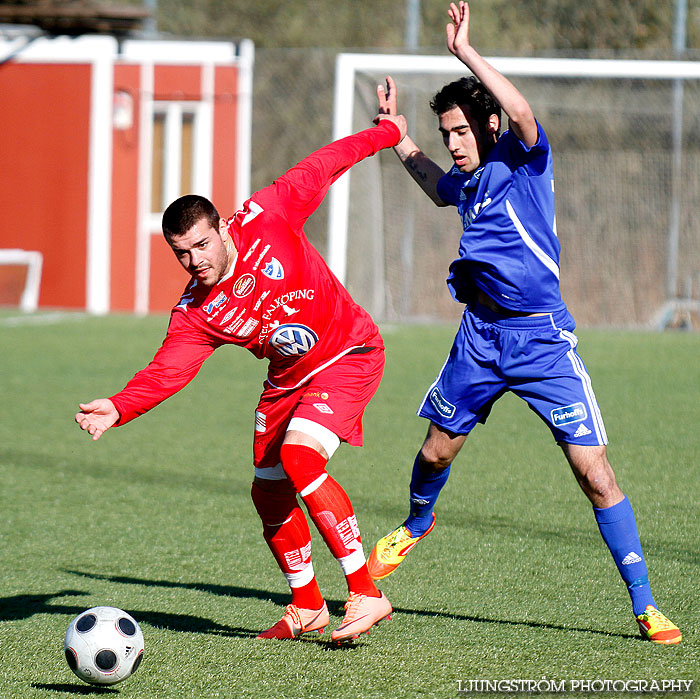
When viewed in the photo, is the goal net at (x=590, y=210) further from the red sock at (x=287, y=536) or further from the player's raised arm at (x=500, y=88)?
the player's raised arm at (x=500, y=88)

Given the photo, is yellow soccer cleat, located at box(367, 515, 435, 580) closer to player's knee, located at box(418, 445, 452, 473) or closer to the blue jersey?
player's knee, located at box(418, 445, 452, 473)

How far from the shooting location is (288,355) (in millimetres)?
4180

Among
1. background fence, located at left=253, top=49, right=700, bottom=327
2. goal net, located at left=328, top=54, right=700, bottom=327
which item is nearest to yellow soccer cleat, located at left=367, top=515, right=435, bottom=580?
goal net, located at left=328, top=54, right=700, bottom=327

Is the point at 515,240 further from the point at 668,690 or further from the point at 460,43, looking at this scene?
the point at 668,690

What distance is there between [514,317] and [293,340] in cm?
83

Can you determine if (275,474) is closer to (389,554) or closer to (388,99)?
(389,554)

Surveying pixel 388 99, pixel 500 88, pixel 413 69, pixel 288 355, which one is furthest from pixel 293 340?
pixel 413 69

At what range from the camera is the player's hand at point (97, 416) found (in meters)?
3.77

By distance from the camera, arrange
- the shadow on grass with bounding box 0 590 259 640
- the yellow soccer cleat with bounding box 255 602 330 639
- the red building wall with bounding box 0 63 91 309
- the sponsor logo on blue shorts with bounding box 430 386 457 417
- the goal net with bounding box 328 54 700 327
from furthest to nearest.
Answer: the red building wall with bounding box 0 63 91 309
the goal net with bounding box 328 54 700 327
the sponsor logo on blue shorts with bounding box 430 386 457 417
the shadow on grass with bounding box 0 590 259 640
the yellow soccer cleat with bounding box 255 602 330 639

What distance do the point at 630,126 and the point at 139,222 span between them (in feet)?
27.3

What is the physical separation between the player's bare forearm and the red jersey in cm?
49

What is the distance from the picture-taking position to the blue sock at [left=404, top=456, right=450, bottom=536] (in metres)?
4.55

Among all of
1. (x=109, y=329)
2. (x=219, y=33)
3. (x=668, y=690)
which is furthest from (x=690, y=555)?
(x=219, y=33)

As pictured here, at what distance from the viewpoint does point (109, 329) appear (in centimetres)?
1441
